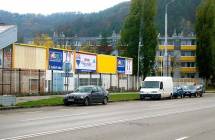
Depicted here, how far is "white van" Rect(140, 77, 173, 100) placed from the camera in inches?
1885

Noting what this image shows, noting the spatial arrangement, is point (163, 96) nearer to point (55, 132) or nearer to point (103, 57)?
point (103, 57)

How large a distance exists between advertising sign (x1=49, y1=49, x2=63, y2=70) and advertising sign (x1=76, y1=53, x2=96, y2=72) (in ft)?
11.9

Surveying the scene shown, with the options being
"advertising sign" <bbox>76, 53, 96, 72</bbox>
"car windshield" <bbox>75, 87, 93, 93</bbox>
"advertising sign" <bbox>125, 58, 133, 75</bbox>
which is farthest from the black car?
"advertising sign" <bbox>125, 58, 133, 75</bbox>

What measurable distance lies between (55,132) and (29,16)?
427ft

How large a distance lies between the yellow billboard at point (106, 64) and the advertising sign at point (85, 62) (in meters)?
1.42

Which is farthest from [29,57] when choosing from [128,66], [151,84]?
[128,66]

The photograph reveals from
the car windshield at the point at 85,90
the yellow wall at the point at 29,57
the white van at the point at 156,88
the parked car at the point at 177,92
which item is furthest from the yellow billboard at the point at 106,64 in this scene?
the car windshield at the point at 85,90

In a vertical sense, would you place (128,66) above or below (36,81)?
above

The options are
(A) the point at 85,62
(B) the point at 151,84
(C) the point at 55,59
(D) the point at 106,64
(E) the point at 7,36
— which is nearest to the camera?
(E) the point at 7,36

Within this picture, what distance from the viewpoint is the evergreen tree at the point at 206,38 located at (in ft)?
319

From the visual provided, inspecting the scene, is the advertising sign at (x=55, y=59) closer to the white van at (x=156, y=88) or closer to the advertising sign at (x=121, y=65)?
the white van at (x=156, y=88)

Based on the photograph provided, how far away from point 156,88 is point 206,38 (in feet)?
170

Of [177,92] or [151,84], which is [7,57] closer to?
[151,84]

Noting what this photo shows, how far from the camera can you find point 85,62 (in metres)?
56.2
